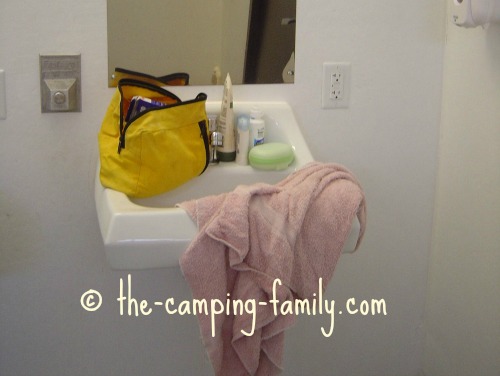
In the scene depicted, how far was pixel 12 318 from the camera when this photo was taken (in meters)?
1.53

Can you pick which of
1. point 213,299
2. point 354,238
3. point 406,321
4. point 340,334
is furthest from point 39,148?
point 406,321

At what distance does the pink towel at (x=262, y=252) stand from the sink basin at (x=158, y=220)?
26mm

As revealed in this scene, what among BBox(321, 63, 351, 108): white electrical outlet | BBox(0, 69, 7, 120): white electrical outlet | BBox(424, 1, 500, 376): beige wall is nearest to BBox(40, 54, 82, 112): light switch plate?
BBox(0, 69, 7, 120): white electrical outlet

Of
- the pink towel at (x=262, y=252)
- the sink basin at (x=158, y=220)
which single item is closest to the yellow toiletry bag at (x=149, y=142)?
the sink basin at (x=158, y=220)

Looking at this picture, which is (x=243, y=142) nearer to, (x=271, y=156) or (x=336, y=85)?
(x=271, y=156)

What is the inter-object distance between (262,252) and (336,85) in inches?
23.4

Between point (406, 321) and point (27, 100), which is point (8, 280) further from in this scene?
point (406, 321)

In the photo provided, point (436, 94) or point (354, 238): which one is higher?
point (436, 94)

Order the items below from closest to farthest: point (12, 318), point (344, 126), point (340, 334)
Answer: point (12, 318) → point (344, 126) → point (340, 334)

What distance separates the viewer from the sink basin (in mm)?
1123

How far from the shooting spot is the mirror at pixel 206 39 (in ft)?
4.75

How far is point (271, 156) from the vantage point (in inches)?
55.2

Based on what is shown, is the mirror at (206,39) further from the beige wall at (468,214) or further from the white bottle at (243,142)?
the beige wall at (468,214)

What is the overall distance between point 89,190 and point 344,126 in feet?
2.04
